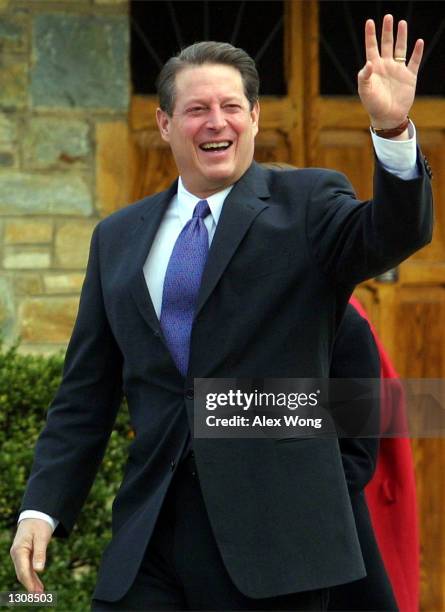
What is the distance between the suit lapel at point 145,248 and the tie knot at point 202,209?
0.13m

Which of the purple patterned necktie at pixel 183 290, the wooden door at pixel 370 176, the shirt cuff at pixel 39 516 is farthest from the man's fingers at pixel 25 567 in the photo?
the wooden door at pixel 370 176

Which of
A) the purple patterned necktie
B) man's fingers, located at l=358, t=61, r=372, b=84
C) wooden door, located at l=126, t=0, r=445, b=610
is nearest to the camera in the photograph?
man's fingers, located at l=358, t=61, r=372, b=84

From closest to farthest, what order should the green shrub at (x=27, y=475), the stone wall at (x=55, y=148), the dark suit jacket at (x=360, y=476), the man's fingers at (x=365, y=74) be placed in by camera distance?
the man's fingers at (x=365, y=74), the dark suit jacket at (x=360, y=476), the green shrub at (x=27, y=475), the stone wall at (x=55, y=148)

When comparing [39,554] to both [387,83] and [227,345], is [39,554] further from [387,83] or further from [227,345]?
[387,83]

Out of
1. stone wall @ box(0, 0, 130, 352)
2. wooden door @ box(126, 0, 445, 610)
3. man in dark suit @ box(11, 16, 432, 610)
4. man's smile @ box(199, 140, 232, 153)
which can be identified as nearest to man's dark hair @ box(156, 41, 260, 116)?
man in dark suit @ box(11, 16, 432, 610)

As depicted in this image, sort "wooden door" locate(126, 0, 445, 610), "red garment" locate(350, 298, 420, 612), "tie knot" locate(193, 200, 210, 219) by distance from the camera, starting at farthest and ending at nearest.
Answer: "wooden door" locate(126, 0, 445, 610) < "red garment" locate(350, 298, 420, 612) < "tie knot" locate(193, 200, 210, 219)

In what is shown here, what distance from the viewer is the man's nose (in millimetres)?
3273

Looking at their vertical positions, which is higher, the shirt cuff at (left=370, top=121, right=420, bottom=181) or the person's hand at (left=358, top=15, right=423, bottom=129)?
the person's hand at (left=358, top=15, right=423, bottom=129)

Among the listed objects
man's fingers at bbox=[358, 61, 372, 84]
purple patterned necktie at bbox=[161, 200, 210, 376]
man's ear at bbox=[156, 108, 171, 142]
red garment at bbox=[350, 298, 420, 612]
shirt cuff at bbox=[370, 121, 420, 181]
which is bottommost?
red garment at bbox=[350, 298, 420, 612]

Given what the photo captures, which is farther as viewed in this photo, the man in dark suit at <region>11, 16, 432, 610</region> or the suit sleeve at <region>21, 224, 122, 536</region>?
the suit sleeve at <region>21, 224, 122, 536</region>

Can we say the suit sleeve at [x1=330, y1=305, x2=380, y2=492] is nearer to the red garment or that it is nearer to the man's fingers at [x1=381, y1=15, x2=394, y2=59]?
the red garment

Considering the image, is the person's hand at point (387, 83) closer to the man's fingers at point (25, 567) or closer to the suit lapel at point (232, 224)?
→ the suit lapel at point (232, 224)

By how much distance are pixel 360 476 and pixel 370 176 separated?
2.99 meters

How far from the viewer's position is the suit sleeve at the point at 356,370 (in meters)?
3.97
